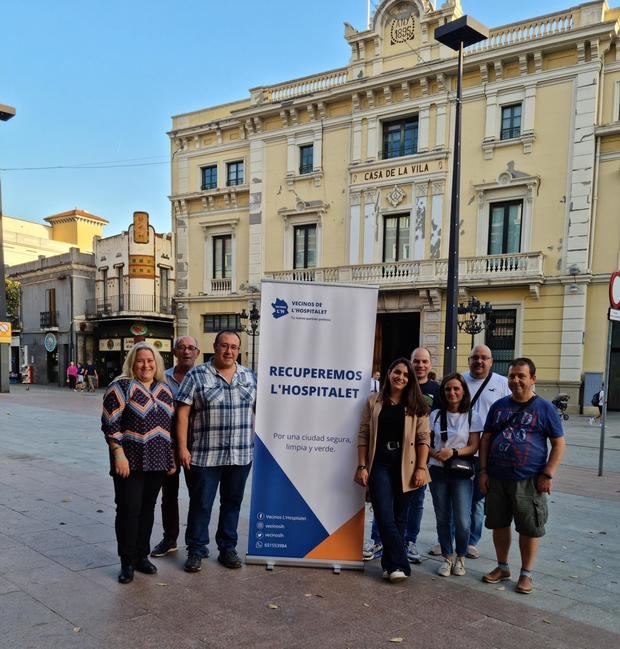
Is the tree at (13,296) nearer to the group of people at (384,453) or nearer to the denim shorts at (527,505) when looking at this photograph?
the group of people at (384,453)

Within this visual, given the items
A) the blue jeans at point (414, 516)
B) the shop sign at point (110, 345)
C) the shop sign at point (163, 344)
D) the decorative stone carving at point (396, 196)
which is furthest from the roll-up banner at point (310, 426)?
the shop sign at point (110, 345)

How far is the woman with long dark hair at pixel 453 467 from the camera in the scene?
441 centimetres

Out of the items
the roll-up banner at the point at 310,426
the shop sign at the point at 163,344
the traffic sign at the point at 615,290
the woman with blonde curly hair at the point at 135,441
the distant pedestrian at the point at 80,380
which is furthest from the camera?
the shop sign at the point at 163,344

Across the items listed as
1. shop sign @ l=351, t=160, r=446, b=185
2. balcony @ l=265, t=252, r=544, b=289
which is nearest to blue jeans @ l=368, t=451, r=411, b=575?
balcony @ l=265, t=252, r=544, b=289

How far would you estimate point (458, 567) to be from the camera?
14.5ft

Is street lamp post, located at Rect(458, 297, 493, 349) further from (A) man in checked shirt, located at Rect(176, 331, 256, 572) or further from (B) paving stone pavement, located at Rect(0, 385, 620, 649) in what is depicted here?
(A) man in checked shirt, located at Rect(176, 331, 256, 572)

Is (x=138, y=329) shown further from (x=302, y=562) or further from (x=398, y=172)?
(x=302, y=562)

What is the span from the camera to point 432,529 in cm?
568

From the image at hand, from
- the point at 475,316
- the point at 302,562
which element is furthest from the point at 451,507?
the point at 475,316

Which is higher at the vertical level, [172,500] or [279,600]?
[172,500]

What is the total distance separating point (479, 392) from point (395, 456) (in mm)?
987

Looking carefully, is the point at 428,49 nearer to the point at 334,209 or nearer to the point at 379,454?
the point at 334,209

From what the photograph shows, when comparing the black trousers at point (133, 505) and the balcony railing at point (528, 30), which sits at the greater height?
the balcony railing at point (528, 30)

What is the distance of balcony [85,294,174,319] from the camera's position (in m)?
29.5
